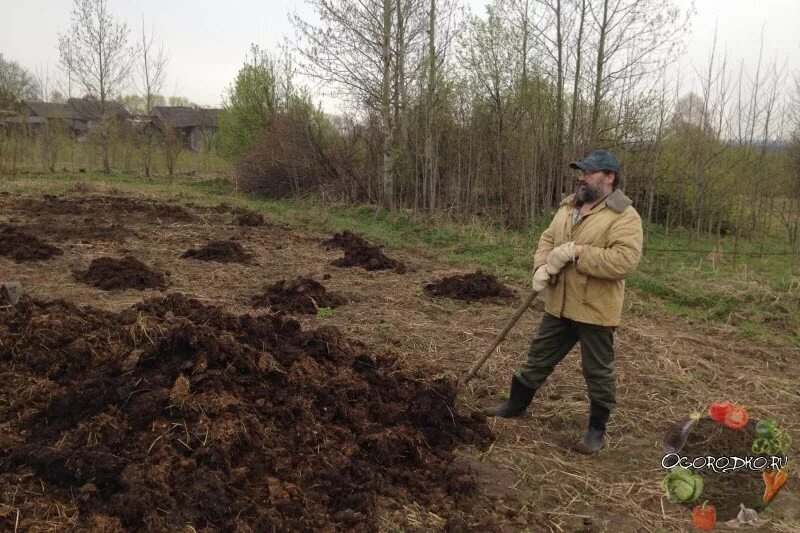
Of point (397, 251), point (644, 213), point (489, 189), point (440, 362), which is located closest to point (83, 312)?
point (440, 362)

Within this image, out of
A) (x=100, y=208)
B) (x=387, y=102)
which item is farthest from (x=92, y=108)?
(x=387, y=102)

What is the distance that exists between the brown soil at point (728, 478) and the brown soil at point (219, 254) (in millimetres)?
7159

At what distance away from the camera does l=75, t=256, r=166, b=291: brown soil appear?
694 cm

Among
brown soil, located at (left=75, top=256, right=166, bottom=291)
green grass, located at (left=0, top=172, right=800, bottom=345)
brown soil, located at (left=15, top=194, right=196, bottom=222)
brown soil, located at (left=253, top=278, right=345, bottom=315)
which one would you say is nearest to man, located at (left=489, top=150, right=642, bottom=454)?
brown soil, located at (left=253, top=278, right=345, bottom=315)

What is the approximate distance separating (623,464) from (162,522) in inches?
107

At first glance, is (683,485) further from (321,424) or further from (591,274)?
(321,424)

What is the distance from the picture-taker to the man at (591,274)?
3.41 meters

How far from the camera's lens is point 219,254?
916 centimetres

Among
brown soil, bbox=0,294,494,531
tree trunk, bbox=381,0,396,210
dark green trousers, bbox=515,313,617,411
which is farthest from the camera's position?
tree trunk, bbox=381,0,396,210

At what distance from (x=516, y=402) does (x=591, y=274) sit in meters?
1.19

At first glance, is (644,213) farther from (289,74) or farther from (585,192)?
(289,74)

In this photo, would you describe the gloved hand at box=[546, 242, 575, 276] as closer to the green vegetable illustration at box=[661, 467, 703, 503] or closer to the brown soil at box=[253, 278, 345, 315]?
the green vegetable illustration at box=[661, 467, 703, 503]

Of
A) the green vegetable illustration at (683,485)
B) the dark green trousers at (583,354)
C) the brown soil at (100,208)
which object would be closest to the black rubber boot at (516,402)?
the dark green trousers at (583,354)

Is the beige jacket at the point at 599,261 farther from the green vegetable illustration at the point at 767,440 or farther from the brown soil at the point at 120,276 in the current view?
the brown soil at the point at 120,276
